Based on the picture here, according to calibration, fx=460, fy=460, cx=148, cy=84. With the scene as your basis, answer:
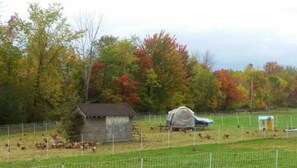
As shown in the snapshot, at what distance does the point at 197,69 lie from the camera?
292ft

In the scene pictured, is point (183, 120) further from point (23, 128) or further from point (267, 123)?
point (23, 128)

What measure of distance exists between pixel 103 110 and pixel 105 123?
1.25m

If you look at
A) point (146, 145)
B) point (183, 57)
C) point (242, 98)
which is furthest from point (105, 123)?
point (242, 98)

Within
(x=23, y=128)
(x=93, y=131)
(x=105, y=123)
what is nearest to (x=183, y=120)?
(x=105, y=123)

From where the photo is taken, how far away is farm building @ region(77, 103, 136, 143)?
37969 millimetres

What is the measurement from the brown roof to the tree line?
1.11 metres

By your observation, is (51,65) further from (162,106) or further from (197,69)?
(197,69)

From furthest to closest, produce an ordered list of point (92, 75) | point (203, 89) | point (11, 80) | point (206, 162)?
point (203, 89) < point (92, 75) < point (11, 80) < point (206, 162)

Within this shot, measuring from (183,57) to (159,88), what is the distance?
12.6 metres

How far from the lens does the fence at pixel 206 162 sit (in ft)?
68.9

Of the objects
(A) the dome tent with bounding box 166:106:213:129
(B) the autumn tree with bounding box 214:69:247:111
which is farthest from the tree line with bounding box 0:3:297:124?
(A) the dome tent with bounding box 166:106:213:129

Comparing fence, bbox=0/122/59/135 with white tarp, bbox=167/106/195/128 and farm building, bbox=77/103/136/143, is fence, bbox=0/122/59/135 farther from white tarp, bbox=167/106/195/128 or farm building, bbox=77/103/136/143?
farm building, bbox=77/103/136/143

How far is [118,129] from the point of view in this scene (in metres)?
39.2

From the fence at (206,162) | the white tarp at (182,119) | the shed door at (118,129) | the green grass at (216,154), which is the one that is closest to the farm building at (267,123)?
the white tarp at (182,119)
